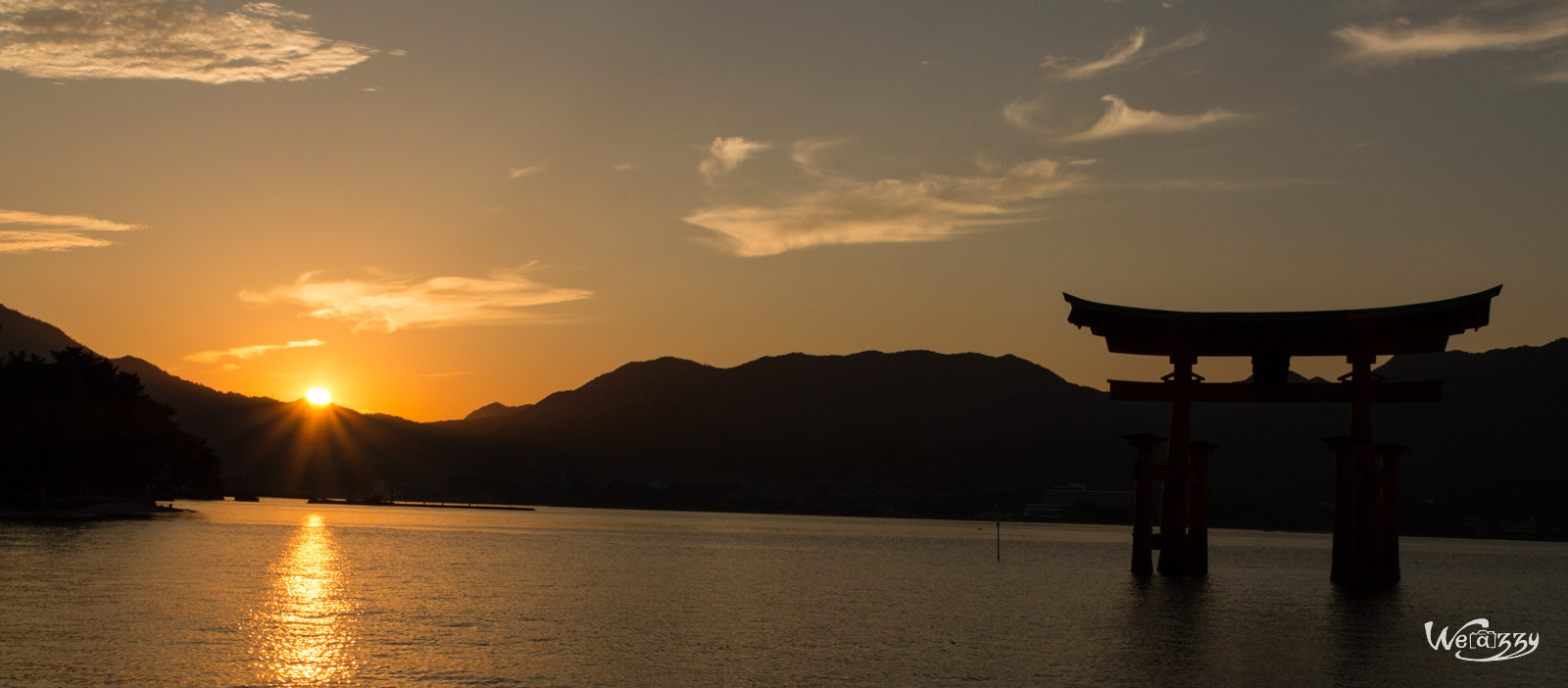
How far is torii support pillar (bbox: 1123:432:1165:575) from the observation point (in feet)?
157

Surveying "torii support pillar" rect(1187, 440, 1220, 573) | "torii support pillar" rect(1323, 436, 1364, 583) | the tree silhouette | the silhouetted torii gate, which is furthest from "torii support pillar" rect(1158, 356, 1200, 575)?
the tree silhouette

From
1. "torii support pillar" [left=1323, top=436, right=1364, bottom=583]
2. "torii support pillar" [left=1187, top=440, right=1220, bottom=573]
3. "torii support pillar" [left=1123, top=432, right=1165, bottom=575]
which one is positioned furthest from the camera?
"torii support pillar" [left=1187, top=440, right=1220, bottom=573]

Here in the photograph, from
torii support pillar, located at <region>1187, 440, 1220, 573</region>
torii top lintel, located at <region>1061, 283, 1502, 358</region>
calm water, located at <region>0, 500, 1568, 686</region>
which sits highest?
torii top lintel, located at <region>1061, 283, 1502, 358</region>

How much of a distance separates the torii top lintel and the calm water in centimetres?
971

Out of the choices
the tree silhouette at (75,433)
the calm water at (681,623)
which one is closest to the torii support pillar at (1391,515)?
the calm water at (681,623)

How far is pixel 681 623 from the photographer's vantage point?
1467 inches

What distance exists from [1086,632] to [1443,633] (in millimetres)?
12339

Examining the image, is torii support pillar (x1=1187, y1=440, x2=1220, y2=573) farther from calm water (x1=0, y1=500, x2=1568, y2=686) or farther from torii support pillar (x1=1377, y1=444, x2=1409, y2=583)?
torii support pillar (x1=1377, y1=444, x2=1409, y2=583)

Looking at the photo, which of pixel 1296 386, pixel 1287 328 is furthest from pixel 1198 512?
pixel 1287 328

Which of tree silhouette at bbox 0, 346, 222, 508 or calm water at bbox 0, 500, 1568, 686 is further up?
tree silhouette at bbox 0, 346, 222, 508

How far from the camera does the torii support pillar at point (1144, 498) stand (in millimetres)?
47719

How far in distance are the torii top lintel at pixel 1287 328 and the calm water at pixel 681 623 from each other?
382 inches

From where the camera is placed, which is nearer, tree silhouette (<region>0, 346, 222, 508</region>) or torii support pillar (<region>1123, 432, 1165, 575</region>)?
torii support pillar (<region>1123, 432, 1165, 575</region>)

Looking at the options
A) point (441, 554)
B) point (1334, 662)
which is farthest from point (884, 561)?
point (1334, 662)
